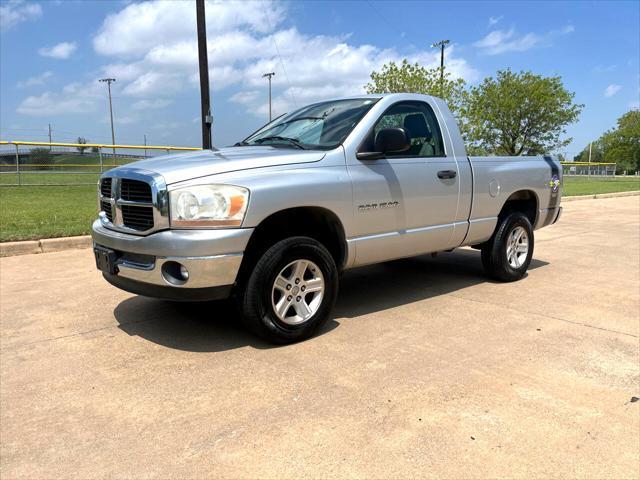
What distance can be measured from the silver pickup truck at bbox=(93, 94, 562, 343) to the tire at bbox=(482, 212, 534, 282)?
0.93 ft

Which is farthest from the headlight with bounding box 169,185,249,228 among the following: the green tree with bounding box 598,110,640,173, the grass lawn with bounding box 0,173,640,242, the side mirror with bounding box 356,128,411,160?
the green tree with bounding box 598,110,640,173

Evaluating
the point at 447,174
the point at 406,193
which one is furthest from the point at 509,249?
the point at 406,193

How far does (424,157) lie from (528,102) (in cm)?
4394

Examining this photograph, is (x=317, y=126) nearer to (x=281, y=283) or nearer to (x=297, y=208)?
(x=297, y=208)

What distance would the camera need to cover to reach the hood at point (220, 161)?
3.56 metres

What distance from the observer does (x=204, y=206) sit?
3.48 metres

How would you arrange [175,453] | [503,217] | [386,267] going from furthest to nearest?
[386,267] → [503,217] → [175,453]

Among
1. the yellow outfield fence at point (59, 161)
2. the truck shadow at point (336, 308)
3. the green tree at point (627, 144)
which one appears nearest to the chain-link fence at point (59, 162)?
the yellow outfield fence at point (59, 161)

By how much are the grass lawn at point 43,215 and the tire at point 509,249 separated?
5.89m

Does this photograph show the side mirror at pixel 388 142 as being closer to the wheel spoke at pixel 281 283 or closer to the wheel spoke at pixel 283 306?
the wheel spoke at pixel 281 283

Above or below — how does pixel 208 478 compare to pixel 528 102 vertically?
below

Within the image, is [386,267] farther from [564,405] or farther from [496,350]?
[564,405]

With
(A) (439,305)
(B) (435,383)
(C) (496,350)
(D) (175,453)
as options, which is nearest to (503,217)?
(A) (439,305)

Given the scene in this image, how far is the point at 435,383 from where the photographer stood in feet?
10.7
